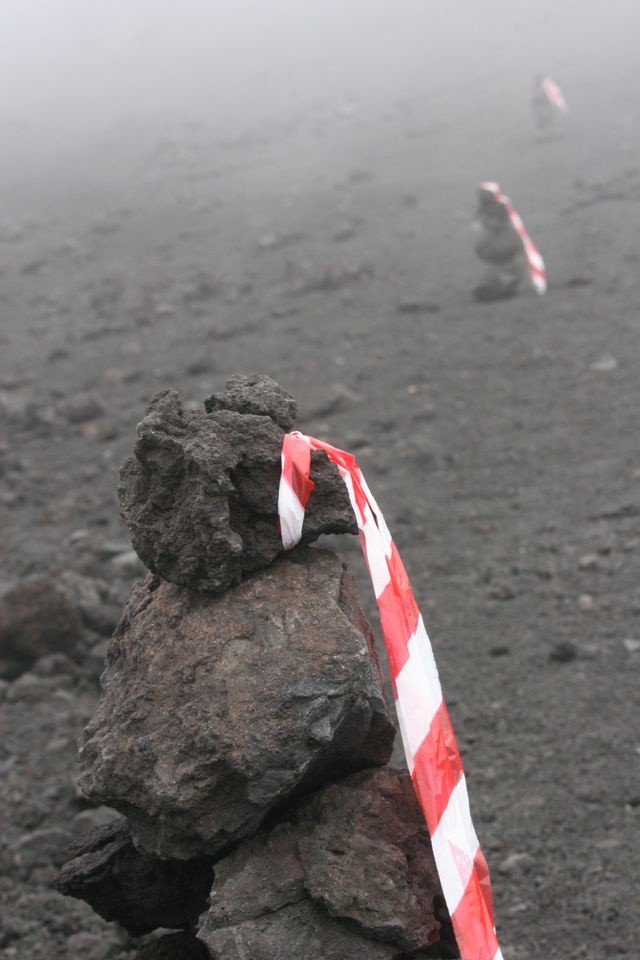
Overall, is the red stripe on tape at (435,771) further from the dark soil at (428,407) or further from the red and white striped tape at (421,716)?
the dark soil at (428,407)

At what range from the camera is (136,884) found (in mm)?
3439

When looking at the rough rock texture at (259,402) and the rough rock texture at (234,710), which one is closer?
the rough rock texture at (234,710)

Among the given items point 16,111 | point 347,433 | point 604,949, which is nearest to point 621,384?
point 347,433

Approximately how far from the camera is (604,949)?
13.7 feet

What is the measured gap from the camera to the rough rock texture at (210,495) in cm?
320

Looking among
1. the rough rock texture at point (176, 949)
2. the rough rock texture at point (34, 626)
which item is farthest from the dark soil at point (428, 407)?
the rough rock texture at point (176, 949)

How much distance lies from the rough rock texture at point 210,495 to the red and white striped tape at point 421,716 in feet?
0.19

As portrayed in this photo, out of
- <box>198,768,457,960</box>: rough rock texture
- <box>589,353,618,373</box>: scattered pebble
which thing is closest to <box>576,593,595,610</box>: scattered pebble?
<box>198,768,457,960</box>: rough rock texture

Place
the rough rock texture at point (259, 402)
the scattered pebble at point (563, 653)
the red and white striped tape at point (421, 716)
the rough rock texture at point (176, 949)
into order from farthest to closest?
1. the scattered pebble at point (563, 653)
2. the rough rock texture at point (259, 402)
3. the rough rock texture at point (176, 949)
4. the red and white striped tape at point (421, 716)

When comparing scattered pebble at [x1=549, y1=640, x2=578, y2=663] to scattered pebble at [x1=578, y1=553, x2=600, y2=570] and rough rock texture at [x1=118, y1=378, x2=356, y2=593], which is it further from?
rough rock texture at [x1=118, y1=378, x2=356, y2=593]

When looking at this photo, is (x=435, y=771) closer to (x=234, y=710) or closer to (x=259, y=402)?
(x=234, y=710)

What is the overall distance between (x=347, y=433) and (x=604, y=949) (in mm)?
6262

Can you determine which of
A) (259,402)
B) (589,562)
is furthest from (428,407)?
(259,402)

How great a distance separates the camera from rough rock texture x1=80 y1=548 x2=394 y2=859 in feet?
9.87
